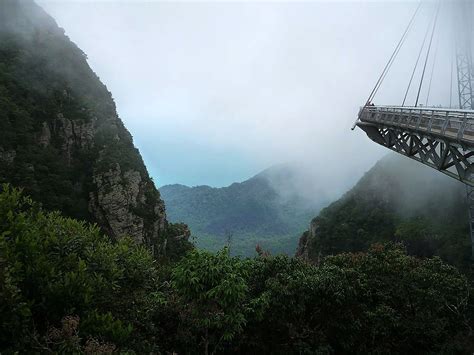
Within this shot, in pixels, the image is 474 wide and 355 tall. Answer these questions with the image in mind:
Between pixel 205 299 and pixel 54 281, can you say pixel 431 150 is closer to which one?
pixel 205 299

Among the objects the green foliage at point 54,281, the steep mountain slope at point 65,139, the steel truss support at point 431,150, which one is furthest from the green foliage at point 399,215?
the green foliage at point 54,281

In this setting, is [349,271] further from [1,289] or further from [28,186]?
[28,186]

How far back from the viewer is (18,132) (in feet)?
190

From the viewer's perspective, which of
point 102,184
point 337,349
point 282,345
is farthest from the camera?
point 102,184

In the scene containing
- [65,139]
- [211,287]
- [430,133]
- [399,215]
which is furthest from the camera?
[399,215]

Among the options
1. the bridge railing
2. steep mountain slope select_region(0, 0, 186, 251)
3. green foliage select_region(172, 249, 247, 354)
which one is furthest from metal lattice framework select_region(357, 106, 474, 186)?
steep mountain slope select_region(0, 0, 186, 251)

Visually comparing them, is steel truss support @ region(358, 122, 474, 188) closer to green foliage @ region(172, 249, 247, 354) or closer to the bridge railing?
the bridge railing

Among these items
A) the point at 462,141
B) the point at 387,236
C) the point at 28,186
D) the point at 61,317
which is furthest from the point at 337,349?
the point at 387,236

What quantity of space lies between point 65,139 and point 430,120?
219 feet

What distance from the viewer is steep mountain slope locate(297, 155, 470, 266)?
2520 inches

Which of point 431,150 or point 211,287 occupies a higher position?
point 431,150

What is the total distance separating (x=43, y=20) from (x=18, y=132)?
3757 centimetres

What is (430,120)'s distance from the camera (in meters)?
13.1

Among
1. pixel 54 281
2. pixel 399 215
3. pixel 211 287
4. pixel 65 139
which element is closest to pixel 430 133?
pixel 211 287
